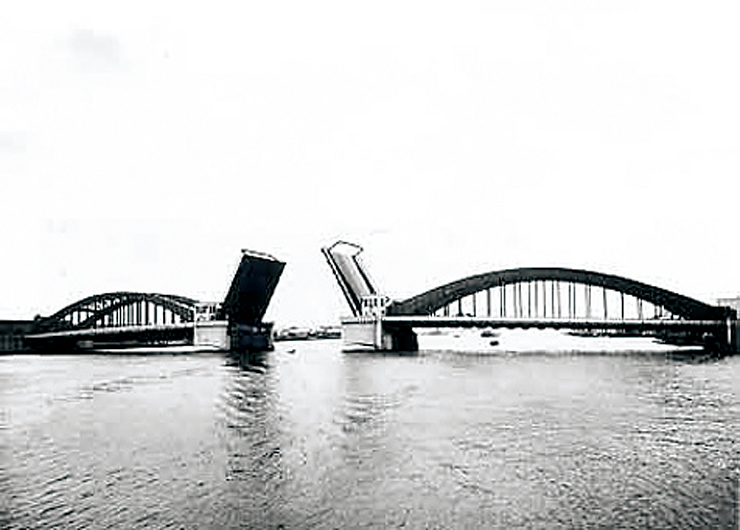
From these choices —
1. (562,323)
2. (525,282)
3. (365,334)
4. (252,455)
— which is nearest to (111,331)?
(365,334)

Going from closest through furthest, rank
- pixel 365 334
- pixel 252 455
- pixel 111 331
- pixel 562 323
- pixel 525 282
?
1. pixel 252 455
2. pixel 562 323
3. pixel 365 334
4. pixel 111 331
5. pixel 525 282

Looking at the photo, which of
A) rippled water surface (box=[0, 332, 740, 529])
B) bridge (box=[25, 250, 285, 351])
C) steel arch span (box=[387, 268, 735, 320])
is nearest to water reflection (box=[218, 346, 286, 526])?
rippled water surface (box=[0, 332, 740, 529])

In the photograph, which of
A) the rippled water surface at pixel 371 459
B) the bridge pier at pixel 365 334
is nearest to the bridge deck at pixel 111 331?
the bridge pier at pixel 365 334

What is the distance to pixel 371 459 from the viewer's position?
814 inches

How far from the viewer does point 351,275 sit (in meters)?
115

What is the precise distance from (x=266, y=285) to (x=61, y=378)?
49464 mm

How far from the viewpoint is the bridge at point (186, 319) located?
102 metres

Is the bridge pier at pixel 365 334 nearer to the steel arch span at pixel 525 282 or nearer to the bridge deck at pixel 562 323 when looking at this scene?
the bridge deck at pixel 562 323

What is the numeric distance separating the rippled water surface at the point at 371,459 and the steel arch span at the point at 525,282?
79820 mm

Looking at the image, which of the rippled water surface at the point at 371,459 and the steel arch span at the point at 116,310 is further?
the steel arch span at the point at 116,310

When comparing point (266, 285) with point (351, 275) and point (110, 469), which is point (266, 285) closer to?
point (351, 275)

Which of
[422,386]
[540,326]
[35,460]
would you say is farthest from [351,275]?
[35,460]

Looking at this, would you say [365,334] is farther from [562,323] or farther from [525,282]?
[525,282]

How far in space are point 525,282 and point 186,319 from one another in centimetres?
5824
